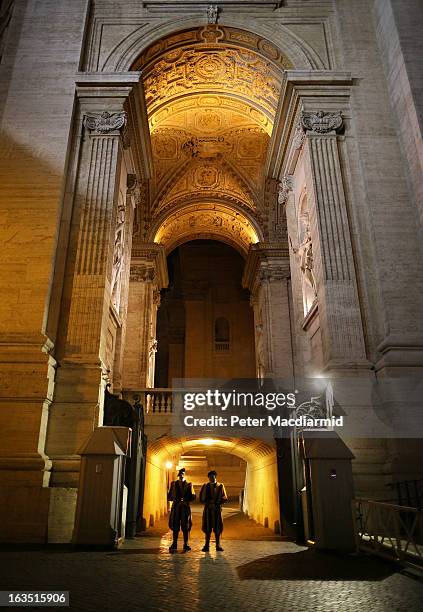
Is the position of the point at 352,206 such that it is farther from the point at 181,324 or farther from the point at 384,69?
the point at 181,324

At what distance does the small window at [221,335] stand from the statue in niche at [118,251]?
717 inches

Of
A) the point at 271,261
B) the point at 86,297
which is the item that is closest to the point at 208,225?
the point at 271,261

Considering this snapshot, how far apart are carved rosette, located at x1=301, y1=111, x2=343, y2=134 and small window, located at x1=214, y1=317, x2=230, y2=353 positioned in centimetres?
2001

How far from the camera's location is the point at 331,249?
1070 centimetres

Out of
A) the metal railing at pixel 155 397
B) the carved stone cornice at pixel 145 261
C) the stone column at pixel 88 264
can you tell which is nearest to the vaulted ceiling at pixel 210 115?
the carved stone cornice at pixel 145 261

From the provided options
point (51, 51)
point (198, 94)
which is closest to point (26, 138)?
point (51, 51)

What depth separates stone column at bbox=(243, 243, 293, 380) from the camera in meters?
19.6

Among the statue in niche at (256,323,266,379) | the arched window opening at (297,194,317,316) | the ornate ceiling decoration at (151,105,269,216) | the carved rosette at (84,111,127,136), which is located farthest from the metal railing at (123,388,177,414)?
the ornate ceiling decoration at (151,105,269,216)

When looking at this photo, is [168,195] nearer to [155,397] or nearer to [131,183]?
[131,183]

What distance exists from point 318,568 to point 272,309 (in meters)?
15.5

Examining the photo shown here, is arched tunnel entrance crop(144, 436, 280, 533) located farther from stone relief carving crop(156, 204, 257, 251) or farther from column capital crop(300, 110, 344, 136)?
stone relief carving crop(156, 204, 257, 251)

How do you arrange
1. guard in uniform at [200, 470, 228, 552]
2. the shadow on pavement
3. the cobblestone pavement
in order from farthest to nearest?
guard in uniform at [200, 470, 228, 552], the shadow on pavement, the cobblestone pavement

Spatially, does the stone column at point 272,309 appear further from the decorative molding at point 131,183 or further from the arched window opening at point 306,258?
the decorative molding at point 131,183

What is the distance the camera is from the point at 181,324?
108ft
